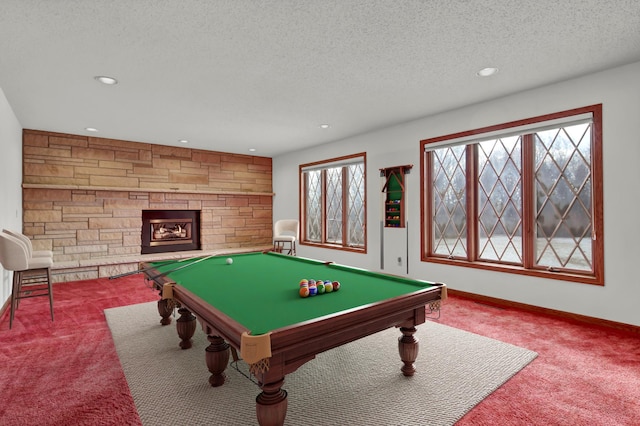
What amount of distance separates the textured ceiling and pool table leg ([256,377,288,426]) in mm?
2131

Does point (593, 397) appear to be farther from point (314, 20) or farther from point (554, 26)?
point (314, 20)

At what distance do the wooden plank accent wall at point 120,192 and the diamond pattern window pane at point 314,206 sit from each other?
3.66ft

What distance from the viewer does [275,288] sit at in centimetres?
212

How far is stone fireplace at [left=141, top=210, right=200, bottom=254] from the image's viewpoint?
6.20 metres

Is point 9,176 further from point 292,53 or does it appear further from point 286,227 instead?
point 286,227

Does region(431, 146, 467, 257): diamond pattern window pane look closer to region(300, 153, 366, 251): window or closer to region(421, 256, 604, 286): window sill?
region(421, 256, 604, 286): window sill

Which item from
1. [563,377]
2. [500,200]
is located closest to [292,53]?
[500,200]

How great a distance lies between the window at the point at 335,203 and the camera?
18.9ft

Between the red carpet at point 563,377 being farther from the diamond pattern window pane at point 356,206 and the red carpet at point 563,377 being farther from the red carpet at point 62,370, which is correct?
the diamond pattern window pane at point 356,206

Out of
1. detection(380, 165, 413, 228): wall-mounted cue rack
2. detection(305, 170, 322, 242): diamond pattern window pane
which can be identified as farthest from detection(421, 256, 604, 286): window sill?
detection(305, 170, 322, 242): diamond pattern window pane

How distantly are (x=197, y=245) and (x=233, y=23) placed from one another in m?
5.25

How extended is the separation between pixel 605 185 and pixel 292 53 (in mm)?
3052

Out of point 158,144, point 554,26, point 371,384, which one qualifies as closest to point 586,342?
point 371,384

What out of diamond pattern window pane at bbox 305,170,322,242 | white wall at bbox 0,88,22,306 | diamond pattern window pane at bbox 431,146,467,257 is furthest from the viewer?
diamond pattern window pane at bbox 305,170,322,242
